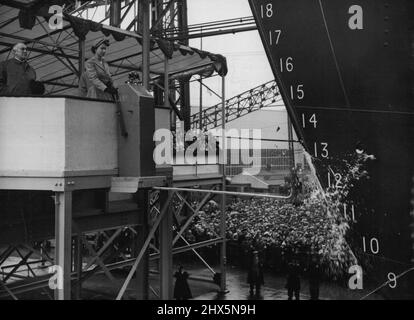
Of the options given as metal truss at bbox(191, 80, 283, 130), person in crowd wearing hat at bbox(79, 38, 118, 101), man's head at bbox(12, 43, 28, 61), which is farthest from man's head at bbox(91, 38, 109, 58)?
metal truss at bbox(191, 80, 283, 130)

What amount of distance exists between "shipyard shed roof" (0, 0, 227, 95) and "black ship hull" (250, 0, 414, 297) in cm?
459

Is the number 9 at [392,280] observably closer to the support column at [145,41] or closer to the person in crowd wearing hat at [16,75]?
the person in crowd wearing hat at [16,75]

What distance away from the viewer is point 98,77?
7668 mm

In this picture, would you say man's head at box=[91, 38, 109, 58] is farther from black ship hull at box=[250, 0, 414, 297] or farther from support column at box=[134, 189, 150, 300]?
black ship hull at box=[250, 0, 414, 297]

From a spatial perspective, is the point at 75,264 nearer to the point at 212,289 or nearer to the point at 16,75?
the point at 16,75

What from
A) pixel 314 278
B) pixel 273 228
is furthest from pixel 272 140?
pixel 273 228

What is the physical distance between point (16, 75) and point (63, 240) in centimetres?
254

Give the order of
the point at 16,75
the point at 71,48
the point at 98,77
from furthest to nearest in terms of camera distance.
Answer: the point at 71,48, the point at 98,77, the point at 16,75

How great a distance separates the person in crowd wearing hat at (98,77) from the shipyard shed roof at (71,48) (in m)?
3.14

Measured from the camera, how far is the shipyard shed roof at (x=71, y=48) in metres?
10.5

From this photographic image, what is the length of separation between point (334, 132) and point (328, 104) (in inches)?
20.5
